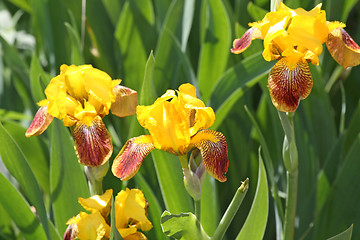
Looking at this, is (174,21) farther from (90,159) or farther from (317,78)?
(90,159)

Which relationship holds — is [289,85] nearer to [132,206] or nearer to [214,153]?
[214,153]

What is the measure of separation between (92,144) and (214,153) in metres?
0.17

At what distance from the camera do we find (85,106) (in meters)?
0.76

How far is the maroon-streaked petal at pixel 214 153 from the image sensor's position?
0.68 metres

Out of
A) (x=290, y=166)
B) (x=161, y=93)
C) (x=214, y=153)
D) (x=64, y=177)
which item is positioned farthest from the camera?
(x=161, y=93)

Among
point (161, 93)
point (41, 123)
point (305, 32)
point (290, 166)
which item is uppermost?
point (305, 32)

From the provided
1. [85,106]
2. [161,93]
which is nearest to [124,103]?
[85,106]

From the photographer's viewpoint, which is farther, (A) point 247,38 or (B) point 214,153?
(A) point 247,38

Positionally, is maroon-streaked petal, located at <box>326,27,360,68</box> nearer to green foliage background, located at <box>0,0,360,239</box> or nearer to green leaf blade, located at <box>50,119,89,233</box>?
green foliage background, located at <box>0,0,360,239</box>

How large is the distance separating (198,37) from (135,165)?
1.02 meters

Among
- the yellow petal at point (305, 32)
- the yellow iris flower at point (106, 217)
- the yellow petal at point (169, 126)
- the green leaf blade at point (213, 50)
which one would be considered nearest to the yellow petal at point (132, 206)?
the yellow iris flower at point (106, 217)

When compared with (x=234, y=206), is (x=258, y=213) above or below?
below

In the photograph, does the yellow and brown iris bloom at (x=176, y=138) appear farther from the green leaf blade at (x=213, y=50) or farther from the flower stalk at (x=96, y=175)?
the green leaf blade at (x=213, y=50)

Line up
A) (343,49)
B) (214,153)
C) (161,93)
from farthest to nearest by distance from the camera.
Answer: (161,93) < (343,49) < (214,153)
